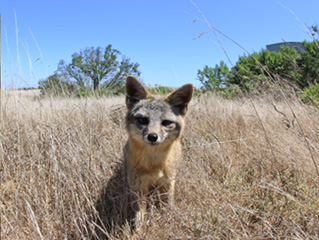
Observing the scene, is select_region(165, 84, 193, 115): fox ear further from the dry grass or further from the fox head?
the dry grass

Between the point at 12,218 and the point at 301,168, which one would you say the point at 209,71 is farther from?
the point at 12,218

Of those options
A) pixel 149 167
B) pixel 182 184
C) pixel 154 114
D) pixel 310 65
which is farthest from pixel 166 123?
pixel 310 65

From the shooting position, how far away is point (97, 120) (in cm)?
452

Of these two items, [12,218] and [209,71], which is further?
[209,71]

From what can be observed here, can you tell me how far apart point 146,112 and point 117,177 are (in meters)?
0.99

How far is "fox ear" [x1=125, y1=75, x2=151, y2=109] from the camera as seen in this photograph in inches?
118

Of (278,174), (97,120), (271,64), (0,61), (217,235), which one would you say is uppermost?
(271,64)

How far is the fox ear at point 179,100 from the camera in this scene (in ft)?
9.82

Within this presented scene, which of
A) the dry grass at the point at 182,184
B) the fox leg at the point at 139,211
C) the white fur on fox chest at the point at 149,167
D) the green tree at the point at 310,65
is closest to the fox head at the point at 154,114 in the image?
the white fur on fox chest at the point at 149,167

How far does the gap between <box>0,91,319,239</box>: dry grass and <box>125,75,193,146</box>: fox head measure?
1.66 ft

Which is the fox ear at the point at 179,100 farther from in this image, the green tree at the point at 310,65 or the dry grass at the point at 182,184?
→ the green tree at the point at 310,65

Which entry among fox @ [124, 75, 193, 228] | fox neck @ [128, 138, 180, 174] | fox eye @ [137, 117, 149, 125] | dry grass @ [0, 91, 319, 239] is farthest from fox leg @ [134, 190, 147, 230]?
fox eye @ [137, 117, 149, 125]

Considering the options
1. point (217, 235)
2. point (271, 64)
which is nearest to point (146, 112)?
point (217, 235)

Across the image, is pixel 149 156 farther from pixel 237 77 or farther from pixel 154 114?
pixel 237 77
